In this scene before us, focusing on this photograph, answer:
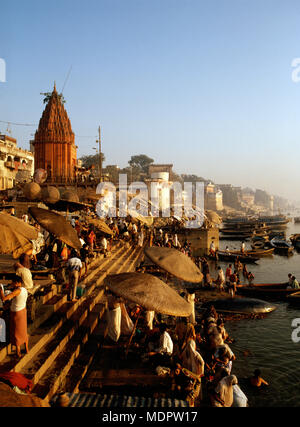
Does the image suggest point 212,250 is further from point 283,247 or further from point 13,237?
point 13,237

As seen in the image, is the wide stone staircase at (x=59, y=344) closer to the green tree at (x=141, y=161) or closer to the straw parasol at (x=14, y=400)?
the straw parasol at (x=14, y=400)

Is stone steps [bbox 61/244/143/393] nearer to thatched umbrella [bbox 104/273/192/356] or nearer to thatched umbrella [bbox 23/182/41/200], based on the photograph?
thatched umbrella [bbox 104/273/192/356]

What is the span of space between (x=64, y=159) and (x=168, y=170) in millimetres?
52827

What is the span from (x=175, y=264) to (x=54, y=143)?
31799mm

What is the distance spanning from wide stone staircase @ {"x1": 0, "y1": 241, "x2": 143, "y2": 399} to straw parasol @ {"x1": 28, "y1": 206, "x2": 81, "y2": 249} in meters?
1.14

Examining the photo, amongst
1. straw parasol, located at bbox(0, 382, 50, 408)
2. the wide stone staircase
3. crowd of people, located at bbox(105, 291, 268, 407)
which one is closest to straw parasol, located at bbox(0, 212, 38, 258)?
the wide stone staircase

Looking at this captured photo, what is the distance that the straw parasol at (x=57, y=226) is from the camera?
7.69 m

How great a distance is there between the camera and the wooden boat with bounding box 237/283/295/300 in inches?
642

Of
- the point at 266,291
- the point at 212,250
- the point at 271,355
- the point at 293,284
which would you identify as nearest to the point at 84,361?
the point at 271,355

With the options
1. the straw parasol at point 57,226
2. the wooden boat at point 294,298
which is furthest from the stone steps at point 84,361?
the wooden boat at point 294,298

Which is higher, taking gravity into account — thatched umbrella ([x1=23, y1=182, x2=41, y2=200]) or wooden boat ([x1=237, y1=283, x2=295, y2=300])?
thatched umbrella ([x1=23, y1=182, x2=41, y2=200])

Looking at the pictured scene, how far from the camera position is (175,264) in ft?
25.8

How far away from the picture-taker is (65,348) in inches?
236
